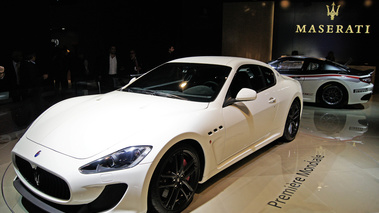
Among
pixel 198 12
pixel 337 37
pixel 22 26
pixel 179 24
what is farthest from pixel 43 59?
pixel 337 37

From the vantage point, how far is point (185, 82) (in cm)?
378

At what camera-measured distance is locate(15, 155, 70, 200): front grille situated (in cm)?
241

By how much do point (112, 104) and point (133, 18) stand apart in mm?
8160

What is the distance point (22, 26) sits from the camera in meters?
8.77

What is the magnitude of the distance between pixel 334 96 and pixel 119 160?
22.4ft

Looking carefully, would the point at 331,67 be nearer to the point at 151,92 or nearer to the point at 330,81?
the point at 330,81

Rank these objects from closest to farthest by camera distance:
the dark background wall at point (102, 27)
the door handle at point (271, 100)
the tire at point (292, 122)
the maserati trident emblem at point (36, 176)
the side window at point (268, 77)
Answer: the maserati trident emblem at point (36, 176) → the door handle at point (271, 100) → the side window at point (268, 77) → the tire at point (292, 122) → the dark background wall at point (102, 27)

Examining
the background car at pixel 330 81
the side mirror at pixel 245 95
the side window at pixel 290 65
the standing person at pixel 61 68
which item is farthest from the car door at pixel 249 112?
the standing person at pixel 61 68

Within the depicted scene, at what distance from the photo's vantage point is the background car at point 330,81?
298 inches

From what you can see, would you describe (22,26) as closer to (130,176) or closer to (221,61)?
(221,61)

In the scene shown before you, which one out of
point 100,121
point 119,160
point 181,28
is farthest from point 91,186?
point 181,28

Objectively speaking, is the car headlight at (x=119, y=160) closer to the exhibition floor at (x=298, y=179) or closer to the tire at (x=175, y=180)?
the tire at (x=175, y=180)

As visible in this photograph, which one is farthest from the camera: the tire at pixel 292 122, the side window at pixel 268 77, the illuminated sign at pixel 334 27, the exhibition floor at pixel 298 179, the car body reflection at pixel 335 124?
the illuminated sign at pixel 334 27

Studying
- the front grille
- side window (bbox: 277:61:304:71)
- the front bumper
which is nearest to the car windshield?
the front bumper
